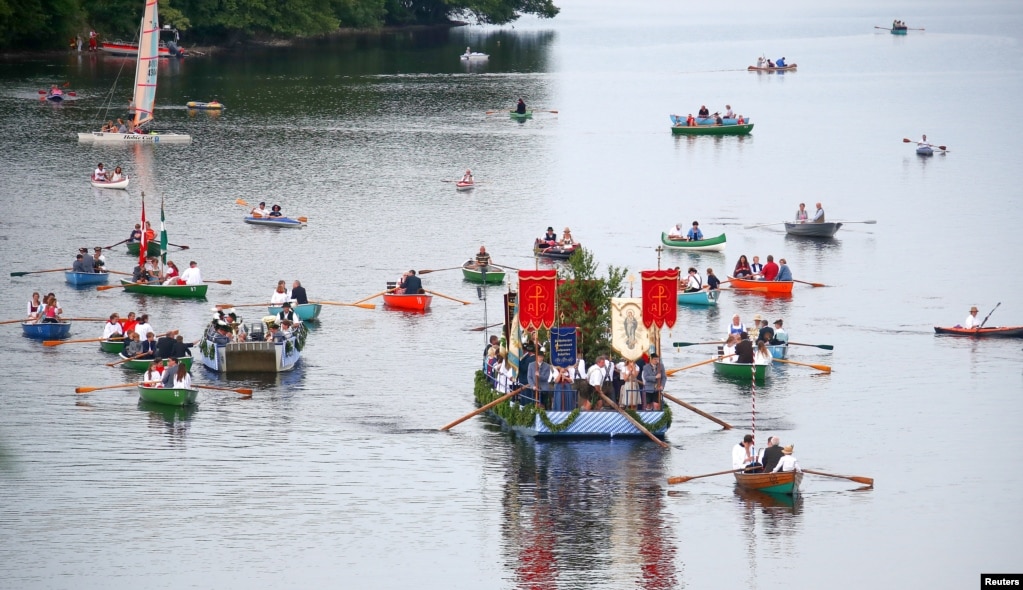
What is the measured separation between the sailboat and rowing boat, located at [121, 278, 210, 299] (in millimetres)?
44876

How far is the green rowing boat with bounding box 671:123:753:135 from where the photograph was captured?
12138cm

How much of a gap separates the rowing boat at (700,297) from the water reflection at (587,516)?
19.1m

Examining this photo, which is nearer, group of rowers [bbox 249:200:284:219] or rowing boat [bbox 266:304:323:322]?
rowing boat [bbox 266:304:323:322]

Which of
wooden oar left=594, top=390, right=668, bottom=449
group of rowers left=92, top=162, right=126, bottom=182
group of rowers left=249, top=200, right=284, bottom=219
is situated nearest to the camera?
wooden oar left=594, top=390, right=668, bottom=449

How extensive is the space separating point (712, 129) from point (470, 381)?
75.3 meters

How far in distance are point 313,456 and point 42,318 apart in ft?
55.8

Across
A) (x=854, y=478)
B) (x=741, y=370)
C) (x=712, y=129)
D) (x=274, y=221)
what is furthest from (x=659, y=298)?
(x=712, y=129)

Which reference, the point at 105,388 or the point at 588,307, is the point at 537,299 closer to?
the point at 588,307

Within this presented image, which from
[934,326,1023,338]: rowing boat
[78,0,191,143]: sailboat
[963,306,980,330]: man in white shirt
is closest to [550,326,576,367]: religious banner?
[934,326,1023,338]: rowing boat

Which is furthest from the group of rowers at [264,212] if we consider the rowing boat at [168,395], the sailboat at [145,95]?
the rowing boat at [168,395]

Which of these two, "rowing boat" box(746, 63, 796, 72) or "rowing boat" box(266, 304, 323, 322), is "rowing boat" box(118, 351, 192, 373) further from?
"rowing boat" box(746, 63, 796, 72)

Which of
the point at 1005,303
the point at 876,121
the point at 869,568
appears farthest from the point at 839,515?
the point at 876,121

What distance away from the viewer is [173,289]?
6197cm

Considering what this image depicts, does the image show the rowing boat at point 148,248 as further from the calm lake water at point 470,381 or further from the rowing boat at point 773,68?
the rowing boat at point 773,68
